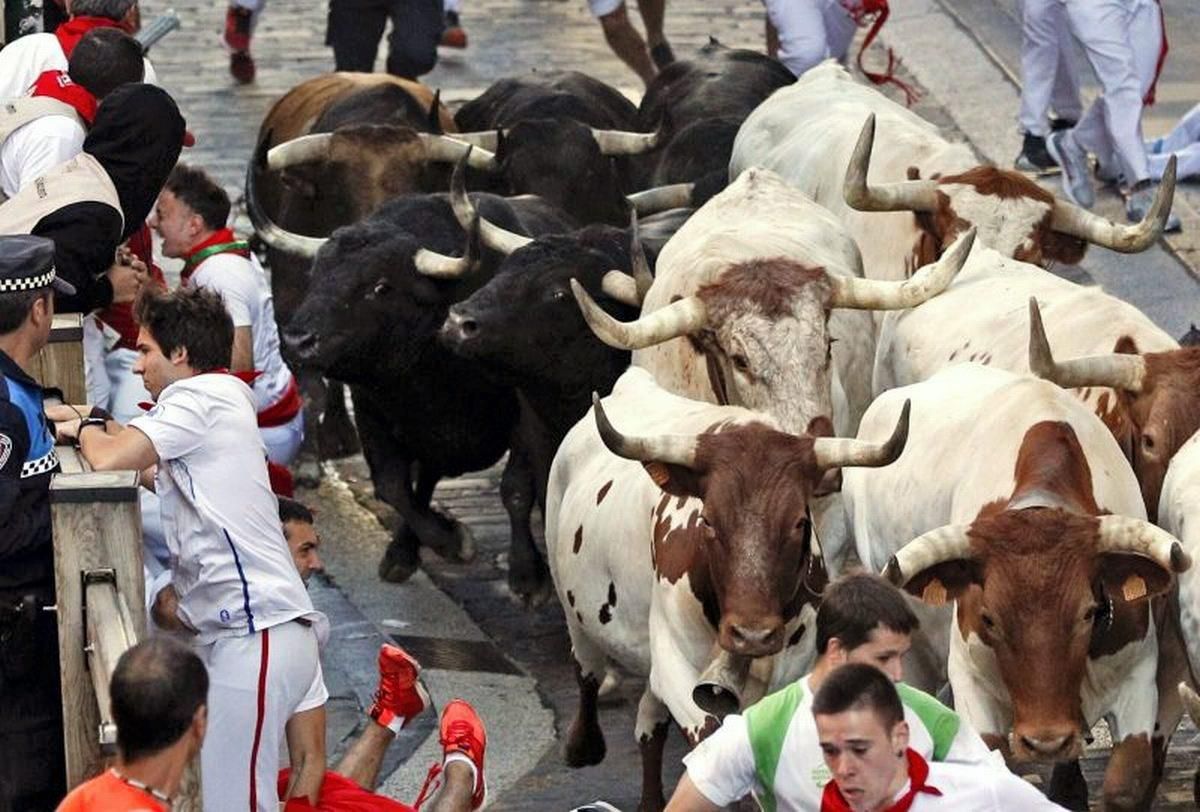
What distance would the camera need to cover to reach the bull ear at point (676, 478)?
8633 millimetres

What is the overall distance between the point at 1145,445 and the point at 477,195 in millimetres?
4199

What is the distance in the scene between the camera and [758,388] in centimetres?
1013

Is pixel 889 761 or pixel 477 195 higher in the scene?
pixel 889 761

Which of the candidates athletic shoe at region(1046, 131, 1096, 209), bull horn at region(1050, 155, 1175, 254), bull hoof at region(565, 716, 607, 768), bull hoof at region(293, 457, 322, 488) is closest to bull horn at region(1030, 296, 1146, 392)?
bull hoof at region(565, 716, 607, 768)

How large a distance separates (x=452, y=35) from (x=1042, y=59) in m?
5.92

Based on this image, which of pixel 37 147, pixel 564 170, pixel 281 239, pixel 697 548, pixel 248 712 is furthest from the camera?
pixel 564 170

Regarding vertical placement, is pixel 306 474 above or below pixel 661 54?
above

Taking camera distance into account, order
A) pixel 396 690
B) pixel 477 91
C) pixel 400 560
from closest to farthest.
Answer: pixel 396 690 → pixel 400 560 → pixel 477 91

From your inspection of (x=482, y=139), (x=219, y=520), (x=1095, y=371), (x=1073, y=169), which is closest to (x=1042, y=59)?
(x=1073, y=169)

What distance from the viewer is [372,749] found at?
28.2 feet

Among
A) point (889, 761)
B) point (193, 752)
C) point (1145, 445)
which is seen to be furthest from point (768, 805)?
point (1145, 445)

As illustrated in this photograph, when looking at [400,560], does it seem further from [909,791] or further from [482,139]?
[909,791]

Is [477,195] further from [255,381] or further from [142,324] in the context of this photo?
[142,324]

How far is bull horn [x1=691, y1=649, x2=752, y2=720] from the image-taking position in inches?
340
